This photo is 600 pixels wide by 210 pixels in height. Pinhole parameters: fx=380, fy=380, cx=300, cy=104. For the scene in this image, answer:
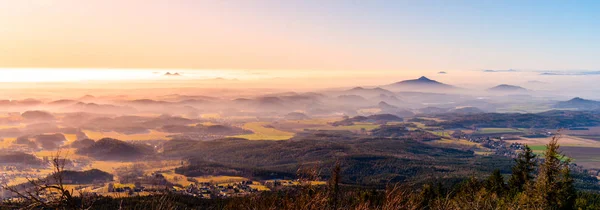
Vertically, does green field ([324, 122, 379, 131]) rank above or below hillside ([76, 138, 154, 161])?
above

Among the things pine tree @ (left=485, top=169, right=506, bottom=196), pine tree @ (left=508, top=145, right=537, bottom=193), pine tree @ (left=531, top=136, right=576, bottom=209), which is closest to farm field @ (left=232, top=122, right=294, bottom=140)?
pine tree @ (left=485, top=169, right=506, bottom=196)

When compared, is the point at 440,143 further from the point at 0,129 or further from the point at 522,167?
the point at 0,129

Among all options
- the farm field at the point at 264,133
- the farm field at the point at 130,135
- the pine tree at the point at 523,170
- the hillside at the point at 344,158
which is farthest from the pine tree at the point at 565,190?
the farm field at the point at 130,135

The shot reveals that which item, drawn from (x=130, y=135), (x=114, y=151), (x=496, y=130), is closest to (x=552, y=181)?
(x=114, y=151)

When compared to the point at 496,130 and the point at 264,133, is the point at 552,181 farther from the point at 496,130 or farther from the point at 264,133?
the point at 496,130

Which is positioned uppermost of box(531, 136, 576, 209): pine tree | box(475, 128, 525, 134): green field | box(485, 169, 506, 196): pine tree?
box(531, 136, 576, 209): pine tree

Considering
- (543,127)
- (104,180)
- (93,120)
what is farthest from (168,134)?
(543,127)

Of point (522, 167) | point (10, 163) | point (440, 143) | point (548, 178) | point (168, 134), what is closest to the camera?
point (548, 178)

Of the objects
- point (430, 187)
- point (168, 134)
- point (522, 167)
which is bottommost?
point (168, 134)

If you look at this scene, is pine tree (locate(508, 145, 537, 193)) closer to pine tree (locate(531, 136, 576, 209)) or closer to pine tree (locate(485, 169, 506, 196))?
pine tree (locate(485, 169, 506, 196))
